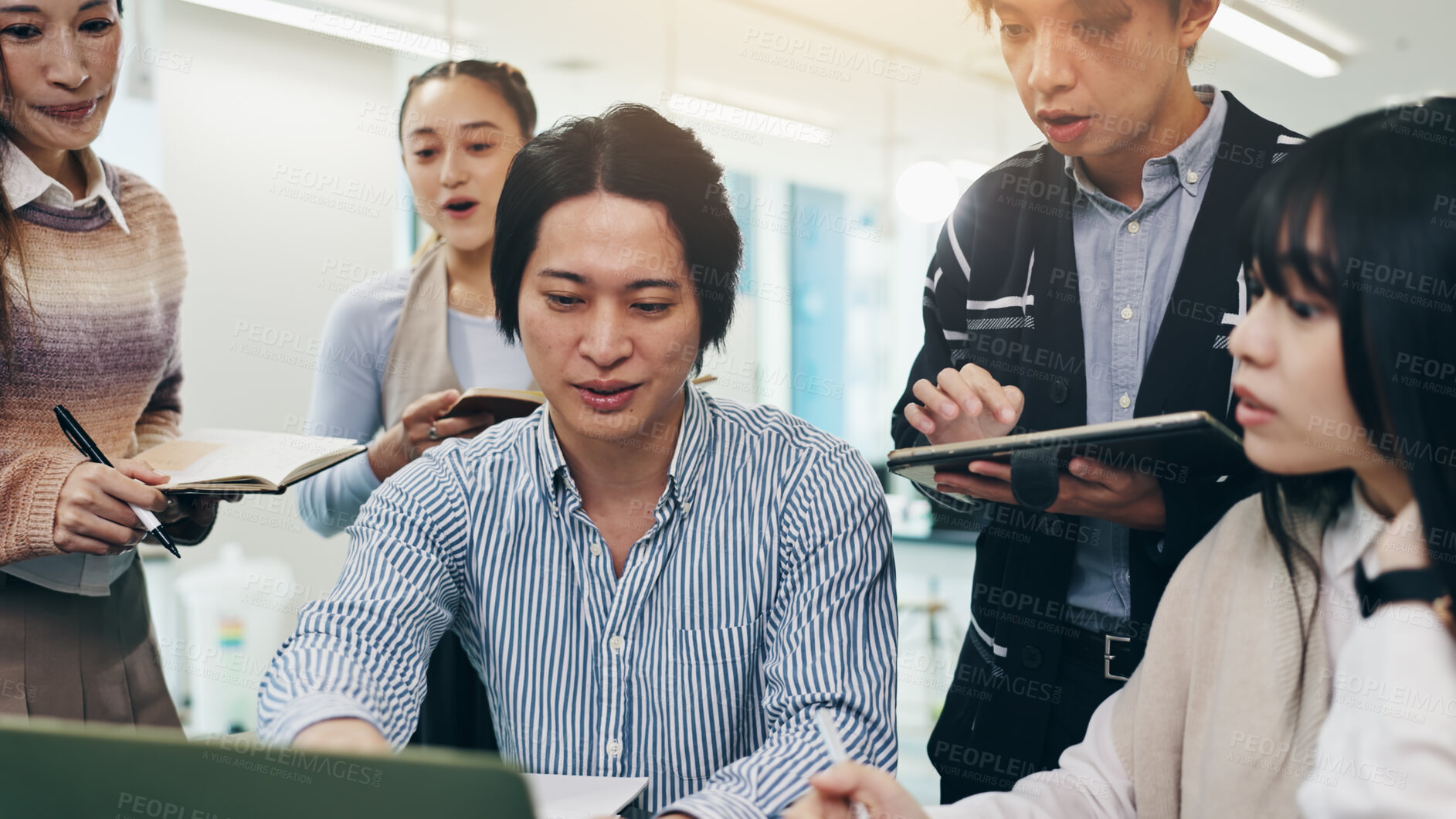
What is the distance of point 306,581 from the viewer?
406 cm

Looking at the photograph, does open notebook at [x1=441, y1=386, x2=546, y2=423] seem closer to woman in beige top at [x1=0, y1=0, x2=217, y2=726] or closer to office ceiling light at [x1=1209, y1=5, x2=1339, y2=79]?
woman in beige top at [x1=0, y1=0, x2=217, y2=726]

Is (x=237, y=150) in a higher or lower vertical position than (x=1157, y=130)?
higher

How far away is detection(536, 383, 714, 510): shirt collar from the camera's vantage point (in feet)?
4.35

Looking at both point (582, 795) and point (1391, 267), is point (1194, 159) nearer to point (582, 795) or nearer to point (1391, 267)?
point (1391, 267)

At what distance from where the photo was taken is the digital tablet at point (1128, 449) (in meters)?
0.99

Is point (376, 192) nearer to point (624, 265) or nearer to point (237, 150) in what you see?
point (237, 150)

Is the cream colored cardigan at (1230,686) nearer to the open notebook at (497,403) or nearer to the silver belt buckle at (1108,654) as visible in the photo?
the silver belt buckle at (1108,654)

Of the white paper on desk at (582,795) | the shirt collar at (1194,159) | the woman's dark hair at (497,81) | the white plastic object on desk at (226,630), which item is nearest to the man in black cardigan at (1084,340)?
the shirt collar at (1194,159)

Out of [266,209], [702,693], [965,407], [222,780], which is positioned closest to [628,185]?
[965,407]

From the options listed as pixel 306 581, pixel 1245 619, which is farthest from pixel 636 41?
pixel 1245 619

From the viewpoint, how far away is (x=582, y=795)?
107 cm

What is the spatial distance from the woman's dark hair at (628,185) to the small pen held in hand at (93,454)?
0.62 meters

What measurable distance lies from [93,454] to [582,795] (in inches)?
38.5

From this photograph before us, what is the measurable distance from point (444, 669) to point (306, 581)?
2.84 meters
